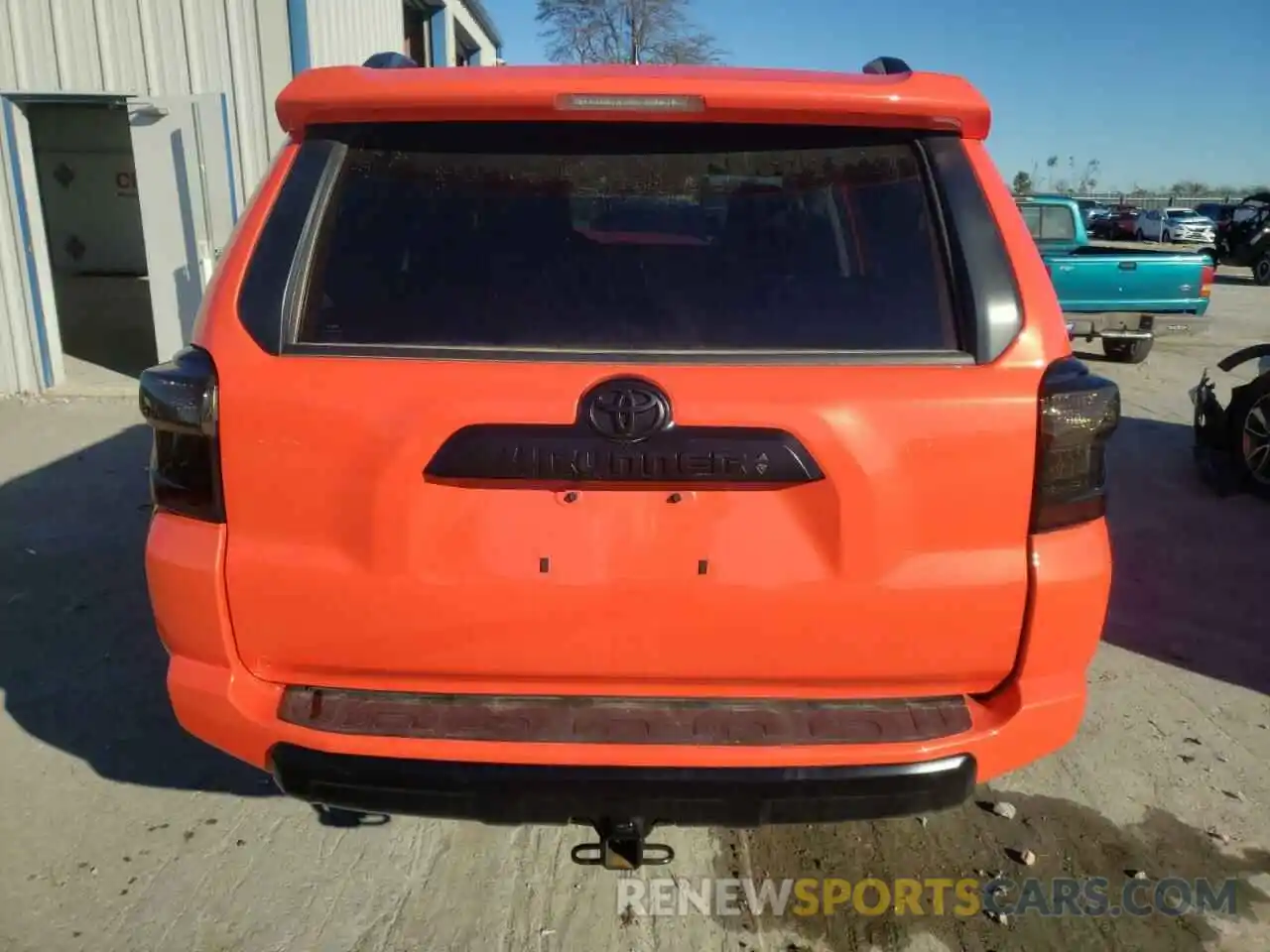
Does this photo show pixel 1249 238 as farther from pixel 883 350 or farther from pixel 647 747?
pixel 647 747

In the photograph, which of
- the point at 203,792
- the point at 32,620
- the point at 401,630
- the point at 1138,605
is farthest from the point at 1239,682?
the point at 32,620

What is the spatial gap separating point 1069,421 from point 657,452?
0.87m

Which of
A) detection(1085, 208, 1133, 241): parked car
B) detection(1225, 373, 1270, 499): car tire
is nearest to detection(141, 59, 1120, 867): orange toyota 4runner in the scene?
detection(1225, 373, 1270, 499): car tire

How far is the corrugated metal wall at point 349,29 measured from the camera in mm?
9383

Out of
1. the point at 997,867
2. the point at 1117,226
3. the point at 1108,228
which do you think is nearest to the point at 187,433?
the point at 997,867

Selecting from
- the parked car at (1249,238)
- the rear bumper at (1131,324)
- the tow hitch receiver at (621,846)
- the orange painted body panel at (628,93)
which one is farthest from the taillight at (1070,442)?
the parked car at (1249,238)

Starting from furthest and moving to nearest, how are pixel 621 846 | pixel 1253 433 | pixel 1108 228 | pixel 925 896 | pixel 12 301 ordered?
pixel 1108 228 < pixel 12 301 < pixel 1253 433 < pixel 925 896 < pixel 621 846

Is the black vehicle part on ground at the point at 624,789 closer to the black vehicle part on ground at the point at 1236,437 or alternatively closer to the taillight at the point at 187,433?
the taillight at the point at 187,433

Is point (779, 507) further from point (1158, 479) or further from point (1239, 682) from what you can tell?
point (1158, 479)

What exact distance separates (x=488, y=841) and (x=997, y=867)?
4.96 feet

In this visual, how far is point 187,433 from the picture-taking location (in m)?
2.04

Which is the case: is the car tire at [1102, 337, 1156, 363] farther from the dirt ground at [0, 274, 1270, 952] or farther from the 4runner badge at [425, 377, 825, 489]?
the 4runner badge at [425, 377, 825, 489]

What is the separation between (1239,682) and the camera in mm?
4027

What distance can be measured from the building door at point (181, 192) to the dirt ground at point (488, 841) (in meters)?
5.22
